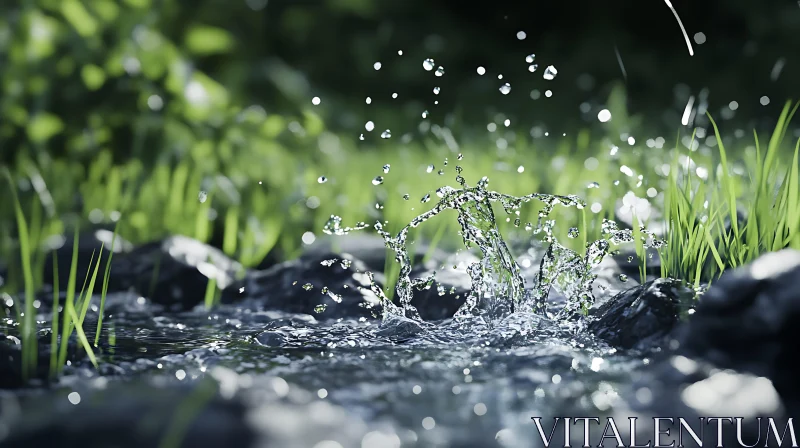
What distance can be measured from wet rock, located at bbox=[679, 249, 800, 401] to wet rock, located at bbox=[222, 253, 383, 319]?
1547 millimetres

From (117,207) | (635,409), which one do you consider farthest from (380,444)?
(117,207)

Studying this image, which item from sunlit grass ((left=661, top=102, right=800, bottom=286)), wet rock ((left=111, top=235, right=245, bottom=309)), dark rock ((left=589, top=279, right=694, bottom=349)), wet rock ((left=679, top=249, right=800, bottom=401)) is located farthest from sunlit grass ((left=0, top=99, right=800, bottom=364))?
wet rock ((left=679, top=249, right=800, bottom=401))

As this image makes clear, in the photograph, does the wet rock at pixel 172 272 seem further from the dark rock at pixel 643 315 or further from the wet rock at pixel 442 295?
the dark rock at pixel 643 315

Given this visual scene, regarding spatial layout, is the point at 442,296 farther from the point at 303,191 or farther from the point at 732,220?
the point at 303,191

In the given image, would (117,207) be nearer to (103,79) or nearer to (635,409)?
(103,79)

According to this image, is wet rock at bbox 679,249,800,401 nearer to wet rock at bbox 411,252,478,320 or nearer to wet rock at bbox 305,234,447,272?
wet rock at bbox 411,252,478,320

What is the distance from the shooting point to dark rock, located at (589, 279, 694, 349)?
2322mm

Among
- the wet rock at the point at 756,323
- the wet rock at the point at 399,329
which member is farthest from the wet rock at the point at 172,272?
the wet rock at the point at 756,323

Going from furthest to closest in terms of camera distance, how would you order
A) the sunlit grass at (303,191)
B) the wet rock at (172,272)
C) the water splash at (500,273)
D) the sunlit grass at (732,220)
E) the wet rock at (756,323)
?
1. the sunlit grass at (303,191)
2. the wet rock at (172,272)
3. the water splash at (500,273)
4. the sunlit grass at (732,220)
5. the wet rock at (756,323)

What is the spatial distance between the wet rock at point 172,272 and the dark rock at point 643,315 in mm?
1904

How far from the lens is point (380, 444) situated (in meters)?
1.50

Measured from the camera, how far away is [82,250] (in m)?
3.96

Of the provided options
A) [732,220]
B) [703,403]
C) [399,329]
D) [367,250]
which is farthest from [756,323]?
[367,250]

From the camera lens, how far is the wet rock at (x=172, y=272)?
144 inches
